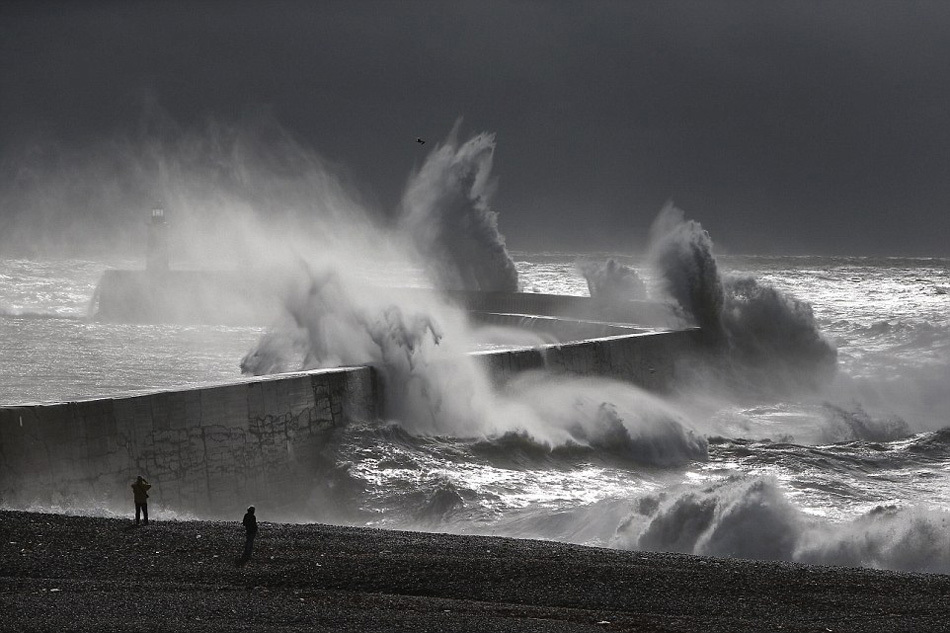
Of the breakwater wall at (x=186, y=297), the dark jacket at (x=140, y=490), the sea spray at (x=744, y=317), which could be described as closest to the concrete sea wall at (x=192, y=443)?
the dark jacket at (x=140, y=490)

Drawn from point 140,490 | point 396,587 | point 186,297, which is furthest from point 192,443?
point 186,297

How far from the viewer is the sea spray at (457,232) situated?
2902 cm

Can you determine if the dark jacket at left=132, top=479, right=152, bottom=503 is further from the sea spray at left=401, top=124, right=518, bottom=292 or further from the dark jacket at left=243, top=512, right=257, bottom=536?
the sea spray at left=401, top=124, right=518, bottom=292

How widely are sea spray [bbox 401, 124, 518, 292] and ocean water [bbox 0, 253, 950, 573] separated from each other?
22.0ft

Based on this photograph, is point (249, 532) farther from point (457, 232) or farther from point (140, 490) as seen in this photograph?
point (457, 232)

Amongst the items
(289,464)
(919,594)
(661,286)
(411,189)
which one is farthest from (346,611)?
(411,189)

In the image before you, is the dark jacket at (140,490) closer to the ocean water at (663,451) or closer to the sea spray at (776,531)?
the ocean water at (663,451)

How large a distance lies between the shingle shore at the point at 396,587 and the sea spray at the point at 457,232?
21287 mm

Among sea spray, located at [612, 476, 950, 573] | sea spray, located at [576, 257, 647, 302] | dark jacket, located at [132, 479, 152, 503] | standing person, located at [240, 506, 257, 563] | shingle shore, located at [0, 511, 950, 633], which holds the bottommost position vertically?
sea spray, located at [612, 476, 950, 573]

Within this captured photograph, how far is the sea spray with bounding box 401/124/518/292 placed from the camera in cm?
2902

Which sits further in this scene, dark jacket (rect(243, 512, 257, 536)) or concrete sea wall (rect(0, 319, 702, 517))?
concrete sea wall (rect(0, 319, 702, 517))

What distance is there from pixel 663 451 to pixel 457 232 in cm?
1682

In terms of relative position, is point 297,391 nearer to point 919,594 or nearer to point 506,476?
point 506,476

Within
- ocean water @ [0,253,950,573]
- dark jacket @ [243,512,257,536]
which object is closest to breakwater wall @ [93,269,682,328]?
ocean water @ [0,253,950,573]
